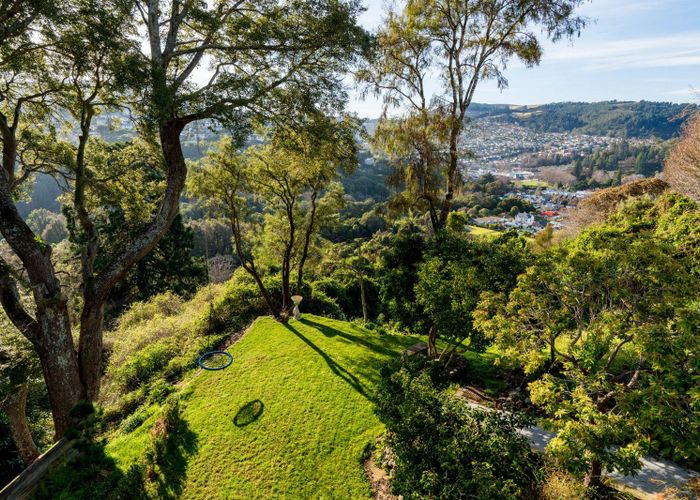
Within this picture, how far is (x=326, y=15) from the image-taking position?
7055mm

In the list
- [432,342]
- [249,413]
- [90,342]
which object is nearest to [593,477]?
[432,342]

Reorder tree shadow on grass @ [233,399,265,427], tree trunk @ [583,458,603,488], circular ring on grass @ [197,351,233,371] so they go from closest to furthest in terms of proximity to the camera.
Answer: tree trunk @ [583,458,603,488] < tree shadow on grass @ [233,399,265,427] < circular ring on grass @ [197,351,233,371]

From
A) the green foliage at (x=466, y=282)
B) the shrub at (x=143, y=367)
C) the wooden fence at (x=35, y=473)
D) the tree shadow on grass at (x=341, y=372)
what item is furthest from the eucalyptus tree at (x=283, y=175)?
the wooden fence at (x=35, y=473)

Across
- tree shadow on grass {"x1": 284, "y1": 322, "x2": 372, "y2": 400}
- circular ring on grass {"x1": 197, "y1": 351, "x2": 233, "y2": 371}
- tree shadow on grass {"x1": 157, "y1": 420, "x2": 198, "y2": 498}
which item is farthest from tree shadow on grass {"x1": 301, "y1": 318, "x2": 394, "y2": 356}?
tree shadow on grass {"x1": 157, "y1": 420, "x2": 198, "y2": 498}

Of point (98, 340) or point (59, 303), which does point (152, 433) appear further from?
point (59, 303)

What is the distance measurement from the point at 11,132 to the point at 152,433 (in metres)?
6.86

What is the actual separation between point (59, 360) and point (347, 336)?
7.11 metres

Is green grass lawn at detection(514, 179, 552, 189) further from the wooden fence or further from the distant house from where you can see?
the wooden fence

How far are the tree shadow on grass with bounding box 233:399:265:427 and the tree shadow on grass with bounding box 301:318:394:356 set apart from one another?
374 cm

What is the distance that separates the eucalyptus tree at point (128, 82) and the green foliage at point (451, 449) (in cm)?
610

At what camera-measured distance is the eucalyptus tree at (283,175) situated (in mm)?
8266

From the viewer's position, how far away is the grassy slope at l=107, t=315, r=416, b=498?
5.60 metres

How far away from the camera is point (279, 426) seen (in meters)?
6.78

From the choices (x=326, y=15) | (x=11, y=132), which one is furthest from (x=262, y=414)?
(x=326, y=15)
